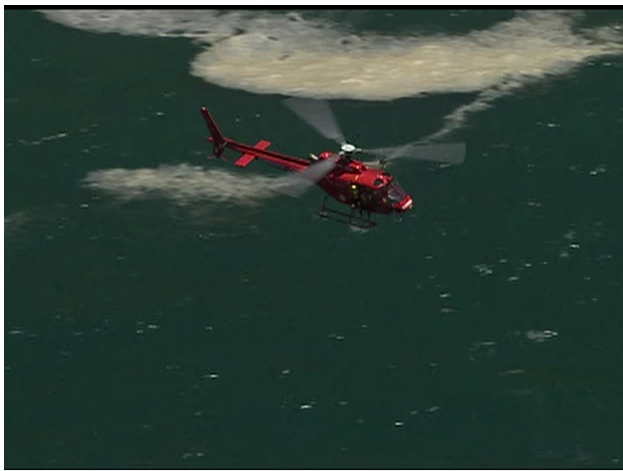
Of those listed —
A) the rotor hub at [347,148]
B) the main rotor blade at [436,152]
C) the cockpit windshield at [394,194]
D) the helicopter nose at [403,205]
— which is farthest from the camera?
the cockpit windshield at [394,194]

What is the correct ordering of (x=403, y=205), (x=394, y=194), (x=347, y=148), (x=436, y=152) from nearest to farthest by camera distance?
(x=347, y=148), (x=436, y=152), (x=403, y=205), (x=394, y=194)

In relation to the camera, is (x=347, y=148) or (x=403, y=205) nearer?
(x=347, y=148)

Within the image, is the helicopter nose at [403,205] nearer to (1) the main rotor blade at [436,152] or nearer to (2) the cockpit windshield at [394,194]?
(2) the cockpit windshield at [394,194]

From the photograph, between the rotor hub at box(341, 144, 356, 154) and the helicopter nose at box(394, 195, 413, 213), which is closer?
the rotor hub at box(341, 144, 356, 154)

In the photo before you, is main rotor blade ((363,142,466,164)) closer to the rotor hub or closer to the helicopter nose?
the rotor hub

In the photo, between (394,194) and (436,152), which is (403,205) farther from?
(436,152)

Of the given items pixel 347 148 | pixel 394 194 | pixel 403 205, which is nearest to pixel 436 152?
pixel 394 194

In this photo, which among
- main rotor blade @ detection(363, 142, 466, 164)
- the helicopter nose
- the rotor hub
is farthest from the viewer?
the helicopter nose

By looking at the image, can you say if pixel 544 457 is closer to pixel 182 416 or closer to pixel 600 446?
pixel 600 446

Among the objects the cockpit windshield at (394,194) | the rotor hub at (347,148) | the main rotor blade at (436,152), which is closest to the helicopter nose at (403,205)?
the cockpit windshield at (394,194)

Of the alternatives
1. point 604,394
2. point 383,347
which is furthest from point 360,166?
point 604,394

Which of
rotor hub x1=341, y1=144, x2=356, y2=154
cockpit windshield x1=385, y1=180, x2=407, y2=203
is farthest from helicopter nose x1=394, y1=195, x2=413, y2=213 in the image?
rotor hub x1=341, y1=144, x2=356, y2=154
